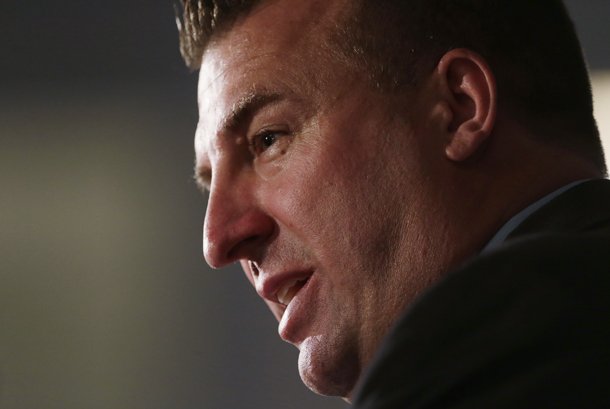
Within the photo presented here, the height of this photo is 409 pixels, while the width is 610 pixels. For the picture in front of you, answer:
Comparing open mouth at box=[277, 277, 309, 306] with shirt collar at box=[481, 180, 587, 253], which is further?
open mouth at box=[277, 277, 309, 306]

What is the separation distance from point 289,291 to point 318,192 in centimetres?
14

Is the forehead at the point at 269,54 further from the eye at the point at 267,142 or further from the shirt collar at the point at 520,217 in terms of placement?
the shirt collar at the point at 520,217

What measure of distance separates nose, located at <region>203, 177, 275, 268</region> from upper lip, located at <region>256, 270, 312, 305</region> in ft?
0.11

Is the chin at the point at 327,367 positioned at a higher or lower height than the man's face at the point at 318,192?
lower

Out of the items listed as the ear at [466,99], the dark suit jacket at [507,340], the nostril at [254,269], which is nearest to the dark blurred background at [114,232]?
the nostril at [254,269]

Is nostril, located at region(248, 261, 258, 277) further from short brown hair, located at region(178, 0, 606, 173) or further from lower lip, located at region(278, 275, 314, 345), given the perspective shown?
short brown hair, located at region(178, 0, 606, 173)

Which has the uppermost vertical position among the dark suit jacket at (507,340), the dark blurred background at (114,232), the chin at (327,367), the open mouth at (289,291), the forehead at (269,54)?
the dark blurred background at (114,232)

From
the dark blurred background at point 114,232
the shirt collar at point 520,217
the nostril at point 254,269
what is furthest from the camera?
the dark blurred background at point 114,232

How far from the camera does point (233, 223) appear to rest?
1080 millimetres

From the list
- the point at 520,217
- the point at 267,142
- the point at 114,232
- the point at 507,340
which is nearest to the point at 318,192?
the point at 267,142

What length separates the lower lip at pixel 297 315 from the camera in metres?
1.03

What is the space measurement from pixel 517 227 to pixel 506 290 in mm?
325

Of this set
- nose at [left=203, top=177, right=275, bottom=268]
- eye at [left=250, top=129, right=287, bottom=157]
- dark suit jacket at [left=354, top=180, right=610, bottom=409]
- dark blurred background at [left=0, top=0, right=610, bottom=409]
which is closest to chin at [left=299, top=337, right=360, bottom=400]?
nose at [left=203, top=177, right=275, bottom=268]

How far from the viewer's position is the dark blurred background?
2.22 metres
